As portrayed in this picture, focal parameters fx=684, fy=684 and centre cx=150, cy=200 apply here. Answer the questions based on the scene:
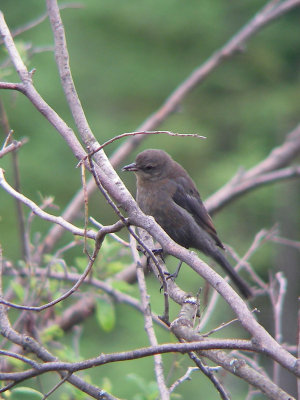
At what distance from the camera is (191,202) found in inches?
212

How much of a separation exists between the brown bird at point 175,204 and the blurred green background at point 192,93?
6.44 metres

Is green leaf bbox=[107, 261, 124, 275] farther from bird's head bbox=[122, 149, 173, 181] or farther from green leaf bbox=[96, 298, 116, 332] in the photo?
bird's head bbox=[122, 149, 173, 181]

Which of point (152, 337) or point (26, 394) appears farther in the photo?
point (152, 337)

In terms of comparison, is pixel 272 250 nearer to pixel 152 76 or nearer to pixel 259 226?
pixel 259 226

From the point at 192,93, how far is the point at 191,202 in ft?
29.7

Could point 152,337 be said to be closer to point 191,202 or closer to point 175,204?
point 175,204

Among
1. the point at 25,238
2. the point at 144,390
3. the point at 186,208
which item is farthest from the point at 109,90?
the point at 144,390

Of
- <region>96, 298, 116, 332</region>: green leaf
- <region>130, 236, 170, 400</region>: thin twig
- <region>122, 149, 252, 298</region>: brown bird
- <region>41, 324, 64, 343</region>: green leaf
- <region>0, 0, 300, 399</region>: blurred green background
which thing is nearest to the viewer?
<region>130, 236, 170, 400</region>: thin twig

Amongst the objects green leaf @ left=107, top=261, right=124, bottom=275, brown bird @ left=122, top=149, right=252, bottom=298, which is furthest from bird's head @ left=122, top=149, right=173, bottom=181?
green leaf @ left=107, top=261, right=124, bottom=275

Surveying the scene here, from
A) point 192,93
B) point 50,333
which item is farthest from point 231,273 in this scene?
point 192,93

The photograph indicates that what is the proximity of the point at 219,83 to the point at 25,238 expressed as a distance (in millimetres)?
11155

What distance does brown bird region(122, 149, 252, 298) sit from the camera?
514cm

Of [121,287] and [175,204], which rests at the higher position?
[175,204]

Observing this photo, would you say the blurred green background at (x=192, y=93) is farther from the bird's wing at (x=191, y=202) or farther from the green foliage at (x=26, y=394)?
the green foliage at (x=26, y=394)
